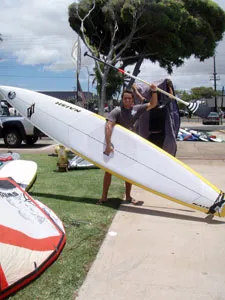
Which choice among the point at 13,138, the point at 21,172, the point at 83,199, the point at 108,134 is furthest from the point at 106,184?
the point at 13,138

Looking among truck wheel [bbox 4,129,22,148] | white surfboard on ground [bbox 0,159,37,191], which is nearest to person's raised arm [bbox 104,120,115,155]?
white surfboard on ground [bbox 0,159,37,191]

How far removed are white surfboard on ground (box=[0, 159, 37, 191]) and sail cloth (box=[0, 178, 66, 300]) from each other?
7.52ft

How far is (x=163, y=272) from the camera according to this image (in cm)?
305

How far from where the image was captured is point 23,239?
2.91 meters

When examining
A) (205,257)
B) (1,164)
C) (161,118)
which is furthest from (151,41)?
(205,257)

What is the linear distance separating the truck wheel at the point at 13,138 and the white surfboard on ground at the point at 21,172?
7327mm

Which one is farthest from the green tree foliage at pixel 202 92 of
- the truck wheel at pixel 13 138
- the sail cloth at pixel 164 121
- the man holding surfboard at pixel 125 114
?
the man holding surfboard at pixel 125 114

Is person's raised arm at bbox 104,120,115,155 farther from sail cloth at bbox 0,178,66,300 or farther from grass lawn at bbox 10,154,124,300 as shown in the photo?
sail cloth at bbox 0,178,66,300

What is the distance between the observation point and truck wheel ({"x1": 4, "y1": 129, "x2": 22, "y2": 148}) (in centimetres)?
1388

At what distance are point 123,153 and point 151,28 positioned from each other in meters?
18.0

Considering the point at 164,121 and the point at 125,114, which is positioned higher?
the point at 125,114

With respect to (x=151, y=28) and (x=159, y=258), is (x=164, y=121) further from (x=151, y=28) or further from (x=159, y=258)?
(x=151, y=28)

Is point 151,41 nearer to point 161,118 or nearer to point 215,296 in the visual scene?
point 161,118

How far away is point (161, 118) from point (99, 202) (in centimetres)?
314
